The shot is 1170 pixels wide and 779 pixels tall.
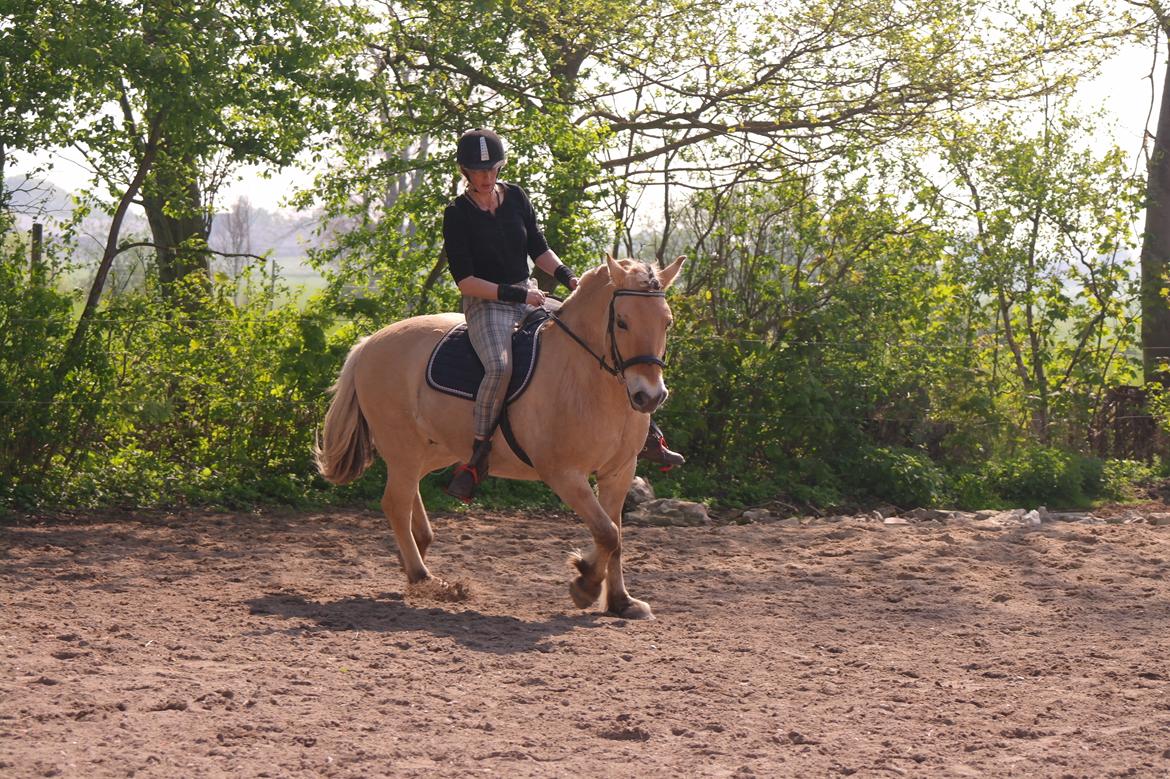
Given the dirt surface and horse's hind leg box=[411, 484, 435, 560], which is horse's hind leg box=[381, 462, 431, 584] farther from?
the dirt surface

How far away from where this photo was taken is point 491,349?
6984mm

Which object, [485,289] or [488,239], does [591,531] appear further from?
[488,239]

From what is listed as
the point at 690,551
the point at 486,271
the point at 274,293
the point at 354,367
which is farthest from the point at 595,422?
the point at 274,293

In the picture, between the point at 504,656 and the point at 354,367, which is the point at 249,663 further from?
the point at 354,367

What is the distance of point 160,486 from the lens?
1034 cm

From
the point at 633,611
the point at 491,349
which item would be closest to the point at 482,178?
the point at 491,349

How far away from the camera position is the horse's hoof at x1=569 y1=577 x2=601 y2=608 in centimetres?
692

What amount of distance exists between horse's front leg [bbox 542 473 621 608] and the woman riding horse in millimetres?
489

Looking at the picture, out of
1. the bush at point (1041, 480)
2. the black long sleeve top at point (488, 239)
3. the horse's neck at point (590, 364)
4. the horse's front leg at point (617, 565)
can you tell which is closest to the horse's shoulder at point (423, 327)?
the black long sleeve top at point (488, 239)

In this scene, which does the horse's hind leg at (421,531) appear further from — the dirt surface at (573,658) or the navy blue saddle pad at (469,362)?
the navy blue saddle pad at (469,362)

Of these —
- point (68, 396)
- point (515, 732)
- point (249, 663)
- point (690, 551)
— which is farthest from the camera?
point (68, 396)

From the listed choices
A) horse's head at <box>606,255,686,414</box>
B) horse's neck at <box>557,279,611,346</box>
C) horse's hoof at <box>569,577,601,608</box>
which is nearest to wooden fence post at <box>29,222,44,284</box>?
horse's neck at <box>557,279,611,346</box>

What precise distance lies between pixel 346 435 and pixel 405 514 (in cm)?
82

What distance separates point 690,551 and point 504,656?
351 cm
